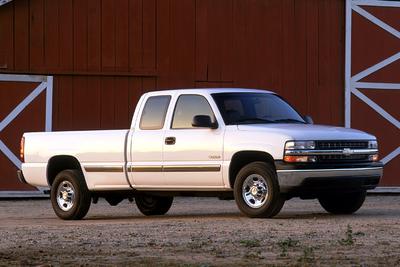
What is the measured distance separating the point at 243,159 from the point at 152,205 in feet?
9.39

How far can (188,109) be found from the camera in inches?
595

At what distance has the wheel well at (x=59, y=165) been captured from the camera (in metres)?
15.9

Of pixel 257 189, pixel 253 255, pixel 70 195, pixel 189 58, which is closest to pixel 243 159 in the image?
pixel 257 189

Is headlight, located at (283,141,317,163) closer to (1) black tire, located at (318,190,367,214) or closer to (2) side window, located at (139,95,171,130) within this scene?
(1) black tire, located at (318,190,367,214)

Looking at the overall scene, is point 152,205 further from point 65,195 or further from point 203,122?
point 203,122

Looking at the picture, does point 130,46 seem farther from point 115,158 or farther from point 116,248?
point 116,248

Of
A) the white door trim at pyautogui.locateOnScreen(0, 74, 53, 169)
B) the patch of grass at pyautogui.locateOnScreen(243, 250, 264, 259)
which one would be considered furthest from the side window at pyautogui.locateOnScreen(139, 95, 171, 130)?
the white door trim at pyautogui.locateOnScreen(0, 74, 53, 169)

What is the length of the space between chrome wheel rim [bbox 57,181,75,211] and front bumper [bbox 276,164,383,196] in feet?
11.5

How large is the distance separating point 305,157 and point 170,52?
29.7 feet

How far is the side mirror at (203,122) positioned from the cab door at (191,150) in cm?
8

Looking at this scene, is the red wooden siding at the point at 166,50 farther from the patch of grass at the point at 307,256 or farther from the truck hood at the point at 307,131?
the patch of grass at the point at 307,256

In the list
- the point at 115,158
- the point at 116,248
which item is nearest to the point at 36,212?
the point at 115,158

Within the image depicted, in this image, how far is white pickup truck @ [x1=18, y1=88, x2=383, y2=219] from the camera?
13.9 meters

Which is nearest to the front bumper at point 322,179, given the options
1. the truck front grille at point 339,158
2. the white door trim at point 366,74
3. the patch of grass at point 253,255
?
the truck front grille at point 339,158
